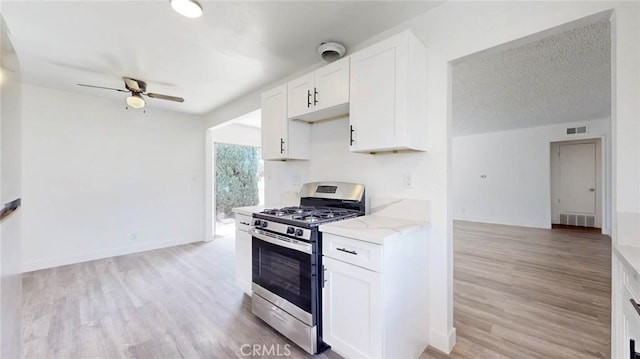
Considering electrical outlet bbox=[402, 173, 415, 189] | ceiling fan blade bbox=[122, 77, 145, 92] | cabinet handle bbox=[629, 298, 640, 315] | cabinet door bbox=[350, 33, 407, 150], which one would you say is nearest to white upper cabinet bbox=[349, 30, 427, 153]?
cabinet door bbox=[350, 33, 407, 150]

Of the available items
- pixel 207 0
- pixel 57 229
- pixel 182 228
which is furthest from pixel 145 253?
pixel 207 0

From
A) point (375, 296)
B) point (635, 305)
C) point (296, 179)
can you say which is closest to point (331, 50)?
point (296, 179)

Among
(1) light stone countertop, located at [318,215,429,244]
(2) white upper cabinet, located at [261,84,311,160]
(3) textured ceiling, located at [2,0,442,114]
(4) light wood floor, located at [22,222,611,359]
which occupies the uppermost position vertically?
(3) textured ceiling, located at [2,0,442,114]

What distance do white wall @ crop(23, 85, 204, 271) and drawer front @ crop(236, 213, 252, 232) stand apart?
2703mm

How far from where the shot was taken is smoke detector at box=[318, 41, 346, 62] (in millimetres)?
2351

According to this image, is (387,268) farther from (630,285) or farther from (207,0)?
(207,0)

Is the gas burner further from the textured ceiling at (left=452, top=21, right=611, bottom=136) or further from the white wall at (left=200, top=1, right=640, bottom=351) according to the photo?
the textured ceiling at (left=452, top=21, right=611, bottom=136)

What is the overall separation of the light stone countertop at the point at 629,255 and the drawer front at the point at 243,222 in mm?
2532

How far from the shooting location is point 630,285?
1.10 m

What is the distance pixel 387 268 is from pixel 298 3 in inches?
75.7

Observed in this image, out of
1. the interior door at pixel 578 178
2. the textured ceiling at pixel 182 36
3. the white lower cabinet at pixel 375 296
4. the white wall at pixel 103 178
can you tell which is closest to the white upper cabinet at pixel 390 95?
the textured ceiling at pixel 182 36

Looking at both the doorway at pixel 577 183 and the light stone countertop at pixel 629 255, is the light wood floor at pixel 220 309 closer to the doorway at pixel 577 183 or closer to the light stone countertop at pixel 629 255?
the light stone countertop at pixel 629 255

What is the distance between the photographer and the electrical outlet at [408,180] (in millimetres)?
2023

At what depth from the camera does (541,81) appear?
3369mm
